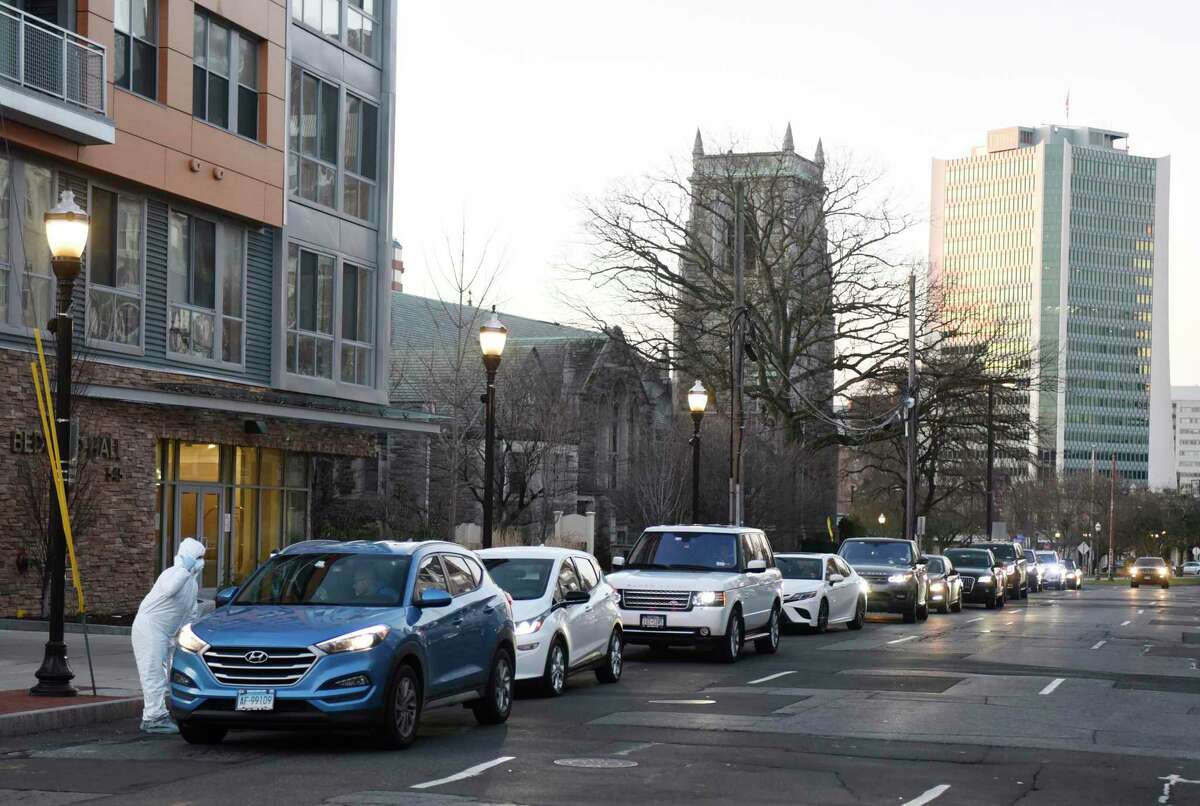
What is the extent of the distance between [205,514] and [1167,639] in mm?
17636

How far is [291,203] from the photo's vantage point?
31.3m

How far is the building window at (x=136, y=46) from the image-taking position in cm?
2652

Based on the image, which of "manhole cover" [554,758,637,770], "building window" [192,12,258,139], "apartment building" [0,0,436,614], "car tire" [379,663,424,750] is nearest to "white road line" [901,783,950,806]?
"manhole cover" [554,758,637,770]

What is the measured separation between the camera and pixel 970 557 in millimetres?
44844

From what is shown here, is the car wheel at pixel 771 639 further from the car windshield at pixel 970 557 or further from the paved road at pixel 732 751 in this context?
the car windshield at pixel 970 557

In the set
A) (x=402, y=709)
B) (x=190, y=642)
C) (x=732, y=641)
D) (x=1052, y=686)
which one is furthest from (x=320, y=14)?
(x=402, y=709)

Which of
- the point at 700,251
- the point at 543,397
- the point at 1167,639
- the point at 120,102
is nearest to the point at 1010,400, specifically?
the point at 700,251

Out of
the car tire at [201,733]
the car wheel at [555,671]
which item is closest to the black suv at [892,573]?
the car wheel at [555,671]

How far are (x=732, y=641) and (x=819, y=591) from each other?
7.59 m

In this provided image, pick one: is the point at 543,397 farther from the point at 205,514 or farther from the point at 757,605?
the point at 757,605

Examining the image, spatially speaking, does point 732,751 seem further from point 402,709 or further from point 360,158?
point 360,158

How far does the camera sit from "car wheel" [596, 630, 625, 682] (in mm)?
18812

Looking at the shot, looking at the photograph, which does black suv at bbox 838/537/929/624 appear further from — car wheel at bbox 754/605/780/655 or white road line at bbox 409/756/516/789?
white road line at bbox 409/756/516/789

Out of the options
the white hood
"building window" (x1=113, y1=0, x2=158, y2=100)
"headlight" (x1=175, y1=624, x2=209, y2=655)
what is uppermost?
"building window" (x1=113, y1=0, x2=158, y2=100)
